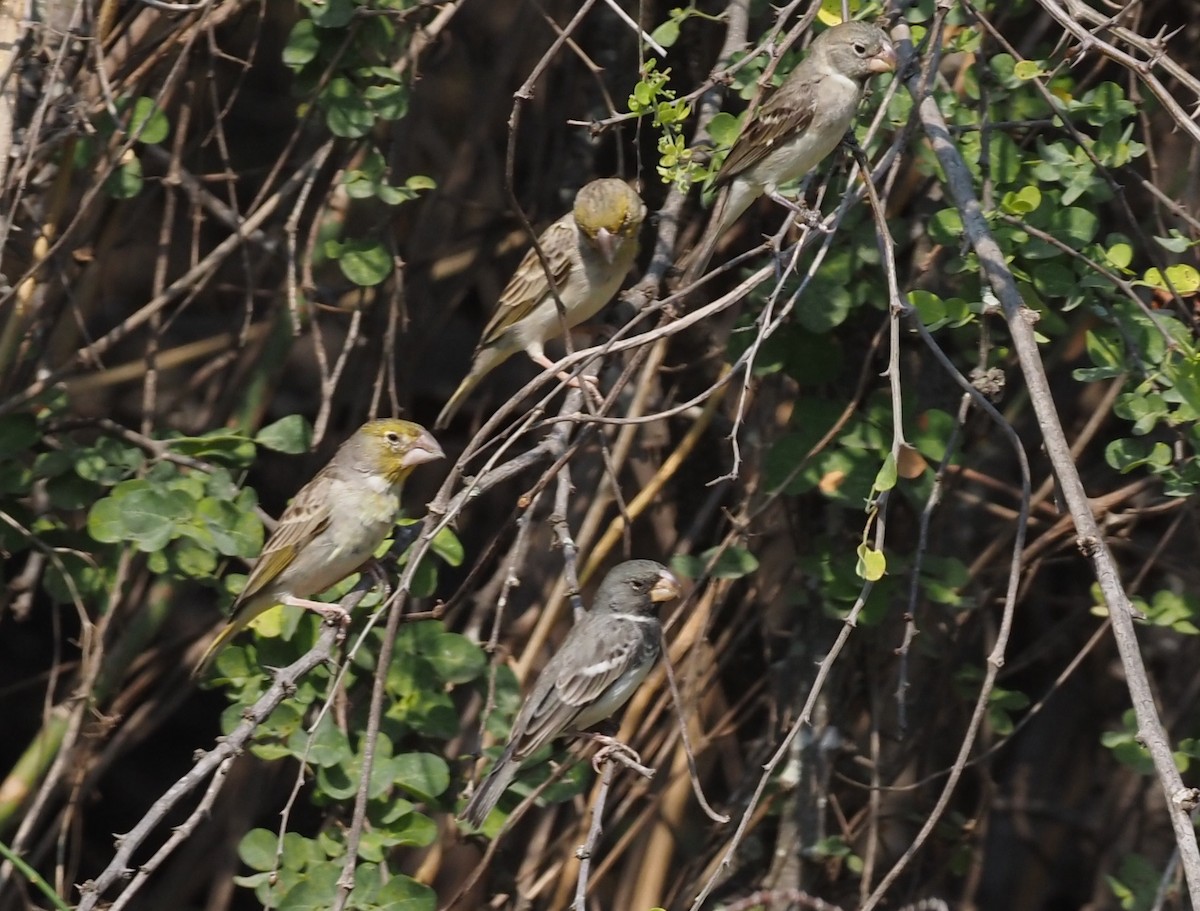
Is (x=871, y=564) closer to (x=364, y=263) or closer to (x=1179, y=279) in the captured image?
(x=1179, y=279)

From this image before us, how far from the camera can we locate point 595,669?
4.18 m

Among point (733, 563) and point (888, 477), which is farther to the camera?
point (733, 563)

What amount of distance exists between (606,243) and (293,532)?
4.35ft

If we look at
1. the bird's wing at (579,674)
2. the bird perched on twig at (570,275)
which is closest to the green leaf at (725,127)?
the bird perched on twig at (570,275)

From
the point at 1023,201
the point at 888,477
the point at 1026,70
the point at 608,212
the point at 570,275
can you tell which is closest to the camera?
the point at 888,477

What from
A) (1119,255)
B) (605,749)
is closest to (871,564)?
(1119,255)

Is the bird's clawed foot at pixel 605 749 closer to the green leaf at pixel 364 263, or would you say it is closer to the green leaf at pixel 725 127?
the green leaf at pixel 364 263

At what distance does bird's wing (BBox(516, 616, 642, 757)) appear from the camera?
4.05m

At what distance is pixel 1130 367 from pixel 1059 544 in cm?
103

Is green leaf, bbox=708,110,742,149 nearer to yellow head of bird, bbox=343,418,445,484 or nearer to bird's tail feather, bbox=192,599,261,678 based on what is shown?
yellow head of bird, bbox=343,418,445,484

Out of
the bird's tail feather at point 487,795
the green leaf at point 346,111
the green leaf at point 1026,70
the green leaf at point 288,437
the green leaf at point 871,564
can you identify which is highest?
the green leaf at point 1026,70

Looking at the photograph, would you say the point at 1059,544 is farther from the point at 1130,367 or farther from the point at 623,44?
the point at 623,44

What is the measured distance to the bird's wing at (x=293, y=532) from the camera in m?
4.16

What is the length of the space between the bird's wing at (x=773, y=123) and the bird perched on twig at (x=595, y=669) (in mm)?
1122
